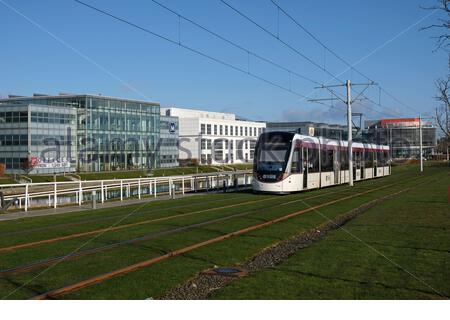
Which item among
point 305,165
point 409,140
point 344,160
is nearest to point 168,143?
point 344,160

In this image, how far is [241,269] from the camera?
33.1 ft

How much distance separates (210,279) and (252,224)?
24.9ft

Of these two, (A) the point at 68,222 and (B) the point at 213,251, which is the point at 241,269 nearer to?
(B) the point at 213,251

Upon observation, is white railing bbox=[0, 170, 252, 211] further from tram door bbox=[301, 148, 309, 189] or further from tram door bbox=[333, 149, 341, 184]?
tram door bbox=[333, 149, 341, 184]

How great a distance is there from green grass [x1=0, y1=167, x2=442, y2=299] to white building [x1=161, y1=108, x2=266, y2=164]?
7535 centimetres

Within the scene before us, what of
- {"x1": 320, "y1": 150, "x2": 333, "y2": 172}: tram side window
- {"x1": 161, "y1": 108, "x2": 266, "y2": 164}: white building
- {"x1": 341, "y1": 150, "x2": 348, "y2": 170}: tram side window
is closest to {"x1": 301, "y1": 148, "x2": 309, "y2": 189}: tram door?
{"x1": 320, "y1": 150, "x2": 333, "y2": 172}: tram side window

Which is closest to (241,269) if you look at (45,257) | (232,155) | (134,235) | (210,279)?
(210,279)

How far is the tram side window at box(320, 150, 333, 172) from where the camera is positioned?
118ft

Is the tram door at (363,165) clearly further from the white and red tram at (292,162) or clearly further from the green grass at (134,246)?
the green grass at (134,246)

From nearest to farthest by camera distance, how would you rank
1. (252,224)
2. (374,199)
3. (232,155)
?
(252,224), (374,199), (232,155)

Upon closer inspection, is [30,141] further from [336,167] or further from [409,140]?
[409,140]

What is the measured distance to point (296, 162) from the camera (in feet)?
102

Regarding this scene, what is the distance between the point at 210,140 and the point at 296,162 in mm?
78661
